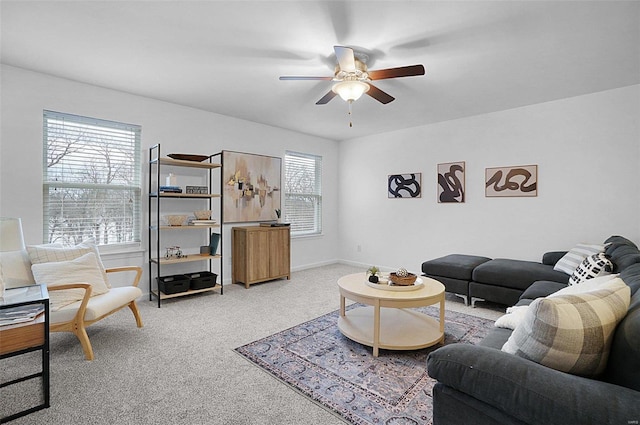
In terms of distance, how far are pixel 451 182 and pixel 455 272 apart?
166cm

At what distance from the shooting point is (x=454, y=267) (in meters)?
3.92

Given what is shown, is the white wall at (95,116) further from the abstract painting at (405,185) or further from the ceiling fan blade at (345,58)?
the ceiling fan blade at (345,58)

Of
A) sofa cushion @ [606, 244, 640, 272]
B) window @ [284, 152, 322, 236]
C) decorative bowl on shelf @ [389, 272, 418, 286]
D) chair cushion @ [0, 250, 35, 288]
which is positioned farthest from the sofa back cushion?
window @ [284, 152, 322, 236]

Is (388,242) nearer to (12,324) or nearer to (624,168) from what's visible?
(624,168)

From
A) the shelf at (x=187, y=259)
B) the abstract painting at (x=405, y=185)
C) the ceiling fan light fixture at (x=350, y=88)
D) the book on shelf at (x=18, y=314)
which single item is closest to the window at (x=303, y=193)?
the abstract painting at (x=405, y=185)

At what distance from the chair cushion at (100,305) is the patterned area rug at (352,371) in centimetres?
116

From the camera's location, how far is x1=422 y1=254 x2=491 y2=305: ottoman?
150 inches

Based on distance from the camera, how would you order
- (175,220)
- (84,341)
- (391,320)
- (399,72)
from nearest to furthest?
(84,341)
(399,72)
(391,320)
(175,220)

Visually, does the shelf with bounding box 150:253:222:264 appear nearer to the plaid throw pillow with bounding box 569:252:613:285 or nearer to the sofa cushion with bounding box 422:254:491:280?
the sofa cushion with bounding box 422:254:491:280

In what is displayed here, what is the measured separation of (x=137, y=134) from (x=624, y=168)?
5845 mm

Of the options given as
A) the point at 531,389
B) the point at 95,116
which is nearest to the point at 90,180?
the point at 95,116

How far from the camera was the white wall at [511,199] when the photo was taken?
11.9ft

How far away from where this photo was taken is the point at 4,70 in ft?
10.0

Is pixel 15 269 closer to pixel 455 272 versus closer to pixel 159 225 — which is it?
pixel 159 225
